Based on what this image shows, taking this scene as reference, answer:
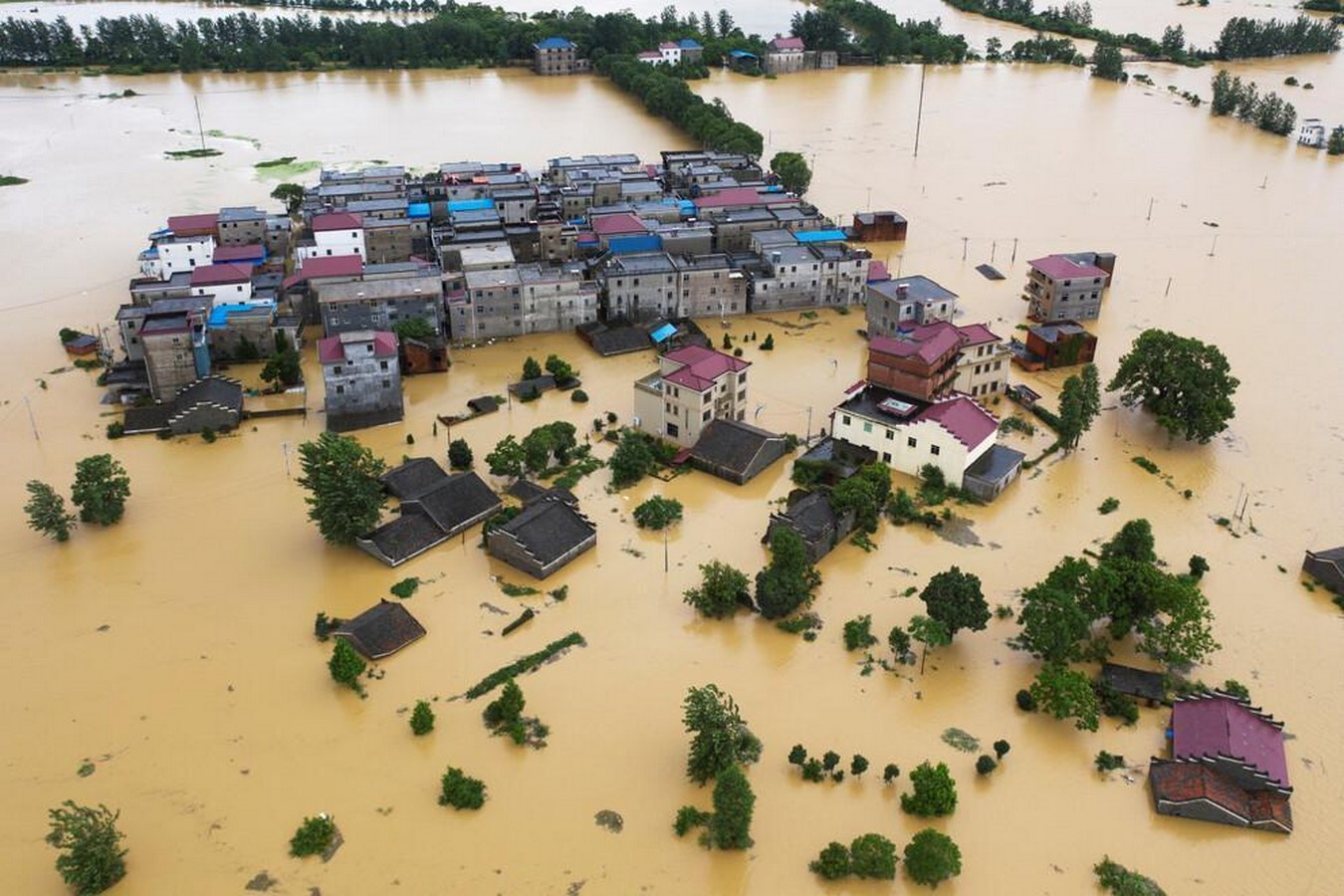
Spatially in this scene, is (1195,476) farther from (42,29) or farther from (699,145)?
(42,29)

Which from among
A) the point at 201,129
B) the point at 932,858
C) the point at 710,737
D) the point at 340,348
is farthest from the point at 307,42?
the point at 932,858

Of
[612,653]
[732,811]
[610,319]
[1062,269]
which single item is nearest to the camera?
[732,811]

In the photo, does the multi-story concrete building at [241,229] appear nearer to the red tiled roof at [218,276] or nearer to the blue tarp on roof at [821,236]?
the red tiled roof at [218,276]

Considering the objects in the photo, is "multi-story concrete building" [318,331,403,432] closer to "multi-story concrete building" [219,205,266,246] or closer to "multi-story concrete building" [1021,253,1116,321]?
"multi-story concrete building" [219,205,266,246]

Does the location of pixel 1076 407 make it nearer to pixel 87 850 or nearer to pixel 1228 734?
pixel 1228 734

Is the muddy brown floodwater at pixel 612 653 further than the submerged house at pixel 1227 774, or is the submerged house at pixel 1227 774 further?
the submerged house at pixel 1227 774

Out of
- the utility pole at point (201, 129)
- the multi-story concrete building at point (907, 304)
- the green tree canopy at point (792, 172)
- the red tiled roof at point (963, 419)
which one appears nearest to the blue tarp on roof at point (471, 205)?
the green tree canopy at point (792, 172)
